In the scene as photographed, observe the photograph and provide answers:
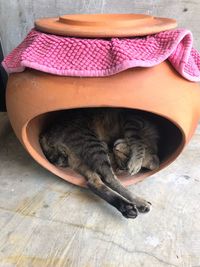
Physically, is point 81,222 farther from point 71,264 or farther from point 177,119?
point 177,119

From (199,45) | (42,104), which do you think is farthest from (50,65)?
(199,45)

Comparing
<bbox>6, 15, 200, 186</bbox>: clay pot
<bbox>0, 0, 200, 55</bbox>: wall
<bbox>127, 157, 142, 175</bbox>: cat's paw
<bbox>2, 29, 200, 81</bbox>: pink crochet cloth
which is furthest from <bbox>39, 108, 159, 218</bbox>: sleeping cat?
<bbox>0, 0, 200, 55</bbox>: wall

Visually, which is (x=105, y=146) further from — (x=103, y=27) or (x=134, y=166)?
(x=103, y=27)

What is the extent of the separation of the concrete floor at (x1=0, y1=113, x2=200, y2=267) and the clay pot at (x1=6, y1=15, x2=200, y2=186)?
0.59ft

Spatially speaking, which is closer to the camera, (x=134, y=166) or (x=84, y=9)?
(x=134, y=166)

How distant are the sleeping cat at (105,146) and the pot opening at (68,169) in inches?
1.0

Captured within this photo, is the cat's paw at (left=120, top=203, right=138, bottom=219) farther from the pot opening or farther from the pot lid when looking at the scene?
the pot lid

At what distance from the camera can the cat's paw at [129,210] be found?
963 millimetres

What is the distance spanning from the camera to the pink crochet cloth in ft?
2.85

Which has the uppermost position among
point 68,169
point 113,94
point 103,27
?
point 103,27

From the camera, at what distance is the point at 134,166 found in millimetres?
1140

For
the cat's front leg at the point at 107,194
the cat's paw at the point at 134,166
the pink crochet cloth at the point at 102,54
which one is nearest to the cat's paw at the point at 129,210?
the cat's front leg at the point at 107,194

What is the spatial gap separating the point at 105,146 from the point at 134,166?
Answer: 136mm

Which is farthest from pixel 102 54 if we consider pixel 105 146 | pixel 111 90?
pixel 105 146
